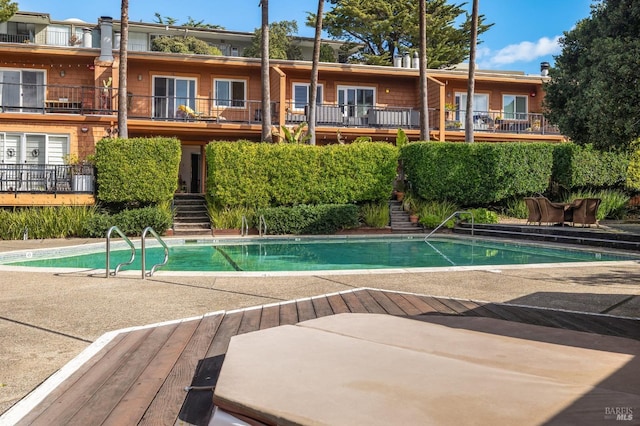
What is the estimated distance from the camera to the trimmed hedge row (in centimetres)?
1902

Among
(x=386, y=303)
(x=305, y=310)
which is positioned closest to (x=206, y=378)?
(x=305, y=310)

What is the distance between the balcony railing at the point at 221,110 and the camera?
22391 mm

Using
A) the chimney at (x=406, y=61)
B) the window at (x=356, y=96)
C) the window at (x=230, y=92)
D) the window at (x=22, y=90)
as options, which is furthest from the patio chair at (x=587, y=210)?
the window at (x=22, y=90)

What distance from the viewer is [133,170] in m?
17.2

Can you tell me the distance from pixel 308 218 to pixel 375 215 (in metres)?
2.57

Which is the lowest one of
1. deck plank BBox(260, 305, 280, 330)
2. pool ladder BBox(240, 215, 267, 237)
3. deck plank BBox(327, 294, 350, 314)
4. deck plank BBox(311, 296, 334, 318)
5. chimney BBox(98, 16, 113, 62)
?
deck plank BBox(260, 305, 280, 330)

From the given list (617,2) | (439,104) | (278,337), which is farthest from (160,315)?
(439,104)

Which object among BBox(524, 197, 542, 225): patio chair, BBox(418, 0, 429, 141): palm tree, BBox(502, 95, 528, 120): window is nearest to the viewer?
BBox(524, 197, 542, 225): patio chair

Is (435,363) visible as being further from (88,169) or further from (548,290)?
(88,169)

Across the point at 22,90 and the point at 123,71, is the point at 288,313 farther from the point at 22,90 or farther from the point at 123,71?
the point at 22,90

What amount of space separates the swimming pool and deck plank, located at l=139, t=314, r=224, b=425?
6.11 m

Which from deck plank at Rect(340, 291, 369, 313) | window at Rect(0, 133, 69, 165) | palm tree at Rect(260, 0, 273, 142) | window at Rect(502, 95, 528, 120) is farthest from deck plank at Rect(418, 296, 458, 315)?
window at Rect(502, 95, 528, 120)

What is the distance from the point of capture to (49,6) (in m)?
40.4

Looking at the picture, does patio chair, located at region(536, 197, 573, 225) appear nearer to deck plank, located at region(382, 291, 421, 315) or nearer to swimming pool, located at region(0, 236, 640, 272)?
swimming pool, located at region(0, 236, 640, 272)
